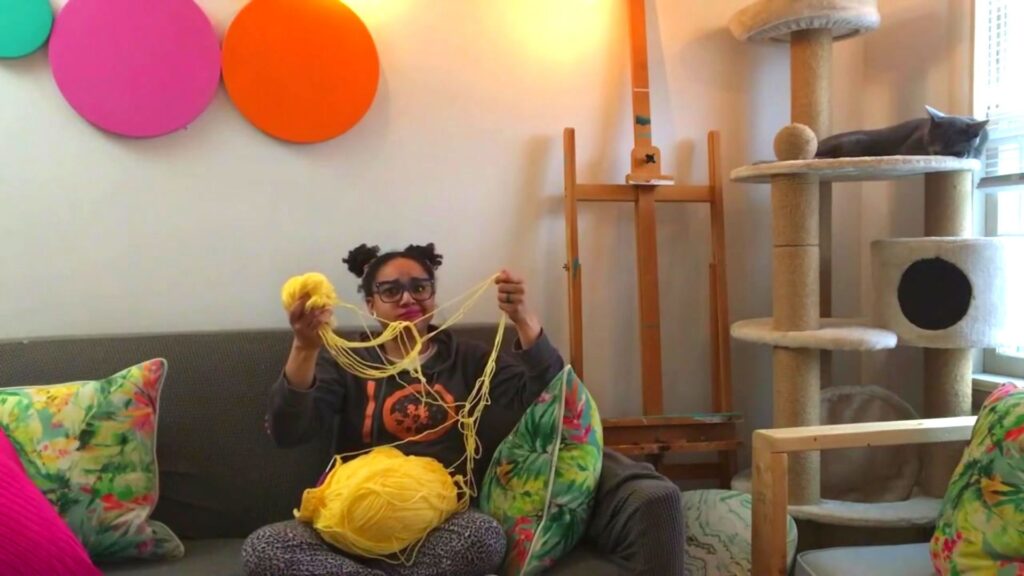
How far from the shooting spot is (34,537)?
1294 mm

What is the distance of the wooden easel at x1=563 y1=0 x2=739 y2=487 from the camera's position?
202cm

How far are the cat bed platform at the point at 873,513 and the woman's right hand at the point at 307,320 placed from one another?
1033 mm

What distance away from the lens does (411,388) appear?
1639 mm

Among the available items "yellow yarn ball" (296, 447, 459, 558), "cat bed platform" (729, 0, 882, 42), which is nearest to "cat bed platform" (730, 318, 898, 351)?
"cat bed platform" (729, 0, 882, 42)

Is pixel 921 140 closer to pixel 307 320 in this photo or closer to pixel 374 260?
pixel 374 260

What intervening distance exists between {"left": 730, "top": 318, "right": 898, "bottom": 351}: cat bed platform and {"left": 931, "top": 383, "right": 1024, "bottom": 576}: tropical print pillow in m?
0.37

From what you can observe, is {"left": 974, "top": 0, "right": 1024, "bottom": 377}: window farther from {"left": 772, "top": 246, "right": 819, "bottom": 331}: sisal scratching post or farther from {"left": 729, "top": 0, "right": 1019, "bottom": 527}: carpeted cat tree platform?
{"left": 772, "top": 246, "right": 819, "bottom": 331}: sisal scratching post

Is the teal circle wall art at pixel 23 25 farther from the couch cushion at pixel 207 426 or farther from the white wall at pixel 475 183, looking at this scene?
the couch cushion at pixel 207 426

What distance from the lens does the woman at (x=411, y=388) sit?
1391mm

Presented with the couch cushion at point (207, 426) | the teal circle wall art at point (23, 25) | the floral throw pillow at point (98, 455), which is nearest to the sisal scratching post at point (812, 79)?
the couch cushion at point (207, 426)

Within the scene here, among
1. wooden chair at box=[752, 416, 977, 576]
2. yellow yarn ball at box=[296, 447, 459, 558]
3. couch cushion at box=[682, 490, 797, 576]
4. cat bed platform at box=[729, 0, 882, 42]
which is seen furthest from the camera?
cat bed platform at box=[729, 0, 882, 42]

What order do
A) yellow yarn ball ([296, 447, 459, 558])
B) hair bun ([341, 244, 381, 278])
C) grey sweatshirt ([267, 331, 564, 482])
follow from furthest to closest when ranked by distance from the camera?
hair bun ([341, 244, 381, 278]) < grey sweatshirt ([267, 331, 564, 482]) < yellow yarn ball ([296, 447, 459, 558])

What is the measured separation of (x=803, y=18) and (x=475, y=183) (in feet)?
3.05

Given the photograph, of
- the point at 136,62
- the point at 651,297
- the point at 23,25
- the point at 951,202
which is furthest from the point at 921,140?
the point at 23,25
